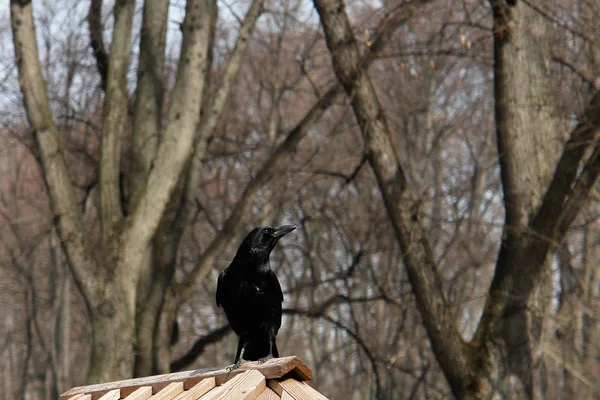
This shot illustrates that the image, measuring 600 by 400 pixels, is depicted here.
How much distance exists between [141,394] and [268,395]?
2.43 feet

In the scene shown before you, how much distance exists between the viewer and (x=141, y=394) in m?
4.89

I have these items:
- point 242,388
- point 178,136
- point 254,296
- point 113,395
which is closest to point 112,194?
point 178,136

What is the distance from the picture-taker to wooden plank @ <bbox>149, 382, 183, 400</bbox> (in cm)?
471

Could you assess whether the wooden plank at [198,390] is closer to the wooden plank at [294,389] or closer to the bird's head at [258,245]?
the wooden plank at [294,389]

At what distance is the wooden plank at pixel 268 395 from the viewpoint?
A: 457 cm

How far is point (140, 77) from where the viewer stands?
35.9 feet

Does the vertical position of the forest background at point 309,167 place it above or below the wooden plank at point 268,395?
above

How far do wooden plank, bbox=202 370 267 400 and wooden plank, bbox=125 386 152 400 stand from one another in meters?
0.39

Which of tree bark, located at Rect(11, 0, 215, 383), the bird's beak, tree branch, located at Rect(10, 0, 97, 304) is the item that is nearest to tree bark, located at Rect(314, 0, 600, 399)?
tree bark, located at Rect(11, 0, 215, 383)

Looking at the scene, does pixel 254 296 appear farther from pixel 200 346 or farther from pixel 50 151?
pixel 200 346

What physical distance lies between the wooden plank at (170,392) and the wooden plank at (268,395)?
51 cm

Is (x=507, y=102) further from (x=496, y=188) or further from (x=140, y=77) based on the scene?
(x=496, y=188)

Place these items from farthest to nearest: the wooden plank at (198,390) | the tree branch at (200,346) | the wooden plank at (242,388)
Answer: the tree branch at (200,346)
the wooden plank at (198,390)
the wooden plank at (242,388)

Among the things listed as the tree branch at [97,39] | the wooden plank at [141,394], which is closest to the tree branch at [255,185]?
the tree branch at [97,39]
